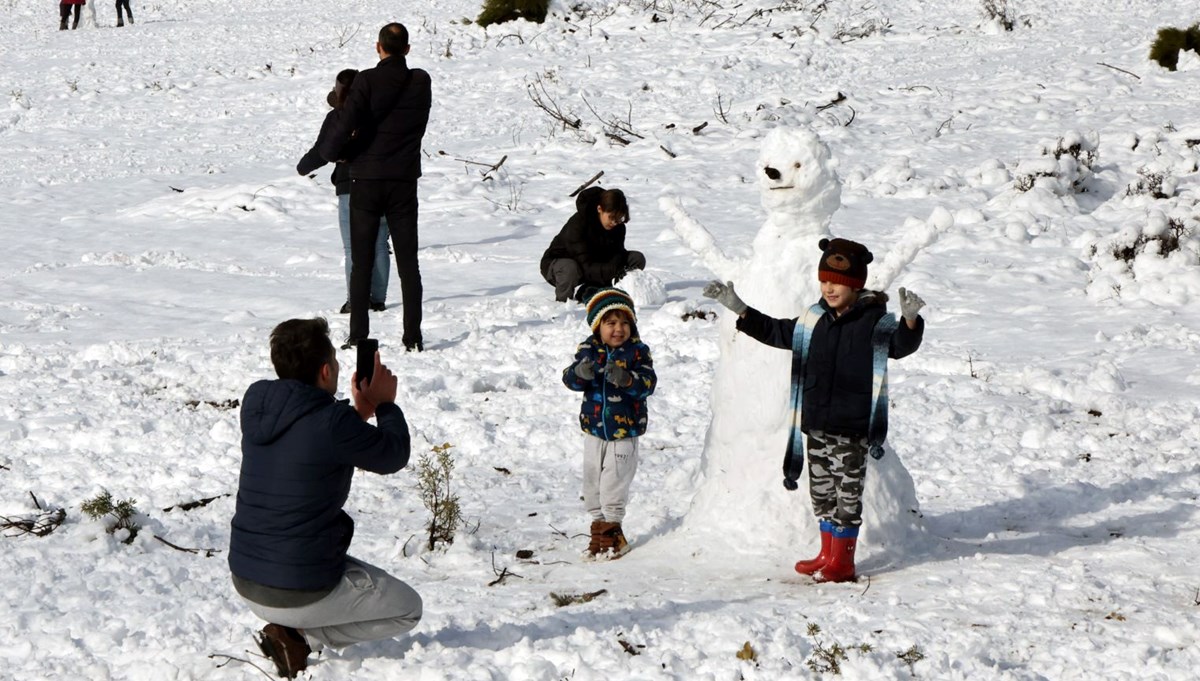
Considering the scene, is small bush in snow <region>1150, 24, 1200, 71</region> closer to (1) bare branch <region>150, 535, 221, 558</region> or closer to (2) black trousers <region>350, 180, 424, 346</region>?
(2) black trousers <region>350, 180, 424, 346</region>

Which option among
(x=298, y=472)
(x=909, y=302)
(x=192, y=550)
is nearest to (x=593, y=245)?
(x=192, y=550)

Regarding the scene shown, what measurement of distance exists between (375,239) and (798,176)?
3726mm

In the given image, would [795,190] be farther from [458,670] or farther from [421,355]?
[421,355]

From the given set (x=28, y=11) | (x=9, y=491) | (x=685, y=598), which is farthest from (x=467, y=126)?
(x=28, y=11)

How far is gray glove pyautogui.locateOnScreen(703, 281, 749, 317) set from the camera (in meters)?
4.74

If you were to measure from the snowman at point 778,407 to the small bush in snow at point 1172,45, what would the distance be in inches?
513

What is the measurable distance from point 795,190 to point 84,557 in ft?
10.9

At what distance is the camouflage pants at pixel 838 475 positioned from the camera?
4828 mm

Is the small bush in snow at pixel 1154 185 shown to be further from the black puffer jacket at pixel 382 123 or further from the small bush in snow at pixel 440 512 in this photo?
the small bush in snow at pixel 440 512

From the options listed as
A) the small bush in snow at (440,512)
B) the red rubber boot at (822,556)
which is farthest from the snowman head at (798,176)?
the small bush in snow at (440,512)

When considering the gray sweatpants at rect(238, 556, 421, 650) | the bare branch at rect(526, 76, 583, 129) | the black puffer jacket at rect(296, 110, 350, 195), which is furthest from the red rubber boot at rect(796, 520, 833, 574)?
the bare branch at rect(526, 76, 583, 129)

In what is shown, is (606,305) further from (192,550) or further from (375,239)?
(375,239)

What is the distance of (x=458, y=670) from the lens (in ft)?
13.0

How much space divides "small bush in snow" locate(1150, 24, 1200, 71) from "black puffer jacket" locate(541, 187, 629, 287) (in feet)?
33.7
